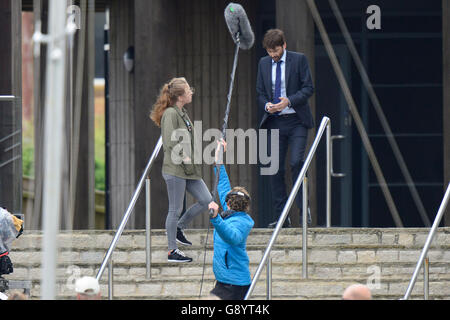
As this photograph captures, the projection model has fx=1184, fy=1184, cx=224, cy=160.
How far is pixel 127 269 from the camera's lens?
31.6 feet

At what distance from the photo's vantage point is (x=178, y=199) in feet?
30.9

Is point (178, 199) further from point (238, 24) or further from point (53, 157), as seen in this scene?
point (53, 157)

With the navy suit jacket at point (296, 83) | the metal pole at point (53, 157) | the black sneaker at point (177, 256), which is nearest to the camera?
the metal pole at point (53, 157)

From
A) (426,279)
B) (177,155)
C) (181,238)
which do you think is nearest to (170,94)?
(177,155)

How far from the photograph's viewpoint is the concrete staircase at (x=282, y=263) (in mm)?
9250

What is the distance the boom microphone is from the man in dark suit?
0.29 m

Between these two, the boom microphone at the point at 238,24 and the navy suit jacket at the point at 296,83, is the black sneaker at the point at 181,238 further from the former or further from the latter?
the boom microphone at the point at 238,24

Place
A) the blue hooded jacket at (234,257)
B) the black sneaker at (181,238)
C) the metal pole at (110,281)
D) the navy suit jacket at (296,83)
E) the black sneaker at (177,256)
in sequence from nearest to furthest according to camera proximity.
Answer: the blue hooded jacket at (234,257)
the metal pole at (110,281)
the black sneaker at (177,256)
the black sneaker at (181,238)
the navy suit jacket at (296,83)

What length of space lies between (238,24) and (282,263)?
1979mm

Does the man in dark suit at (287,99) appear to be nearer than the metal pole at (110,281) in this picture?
No
